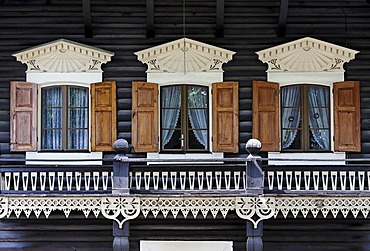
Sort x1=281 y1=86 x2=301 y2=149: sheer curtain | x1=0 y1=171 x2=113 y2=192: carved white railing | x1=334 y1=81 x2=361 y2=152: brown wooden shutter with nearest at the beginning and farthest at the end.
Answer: x1=0 y1=171 x2=113 y2=192: carved white railing
x1=334 y1=81 x2=361 y2=152: brown wooden shutter
x1=281 y1=86 x2=301 y2=149: sheer curtain

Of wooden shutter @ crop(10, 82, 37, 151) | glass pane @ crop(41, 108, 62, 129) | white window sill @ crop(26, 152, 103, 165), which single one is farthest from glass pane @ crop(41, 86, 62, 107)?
white window sill @ crop(26, 152, 103, 165)

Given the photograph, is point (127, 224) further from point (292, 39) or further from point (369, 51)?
point (369, 51)

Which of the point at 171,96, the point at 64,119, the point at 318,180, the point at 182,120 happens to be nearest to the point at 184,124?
the point at 182,120

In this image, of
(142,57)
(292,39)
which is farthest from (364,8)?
(142,57)

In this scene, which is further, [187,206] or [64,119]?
[64,119]

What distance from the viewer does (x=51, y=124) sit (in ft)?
36.7

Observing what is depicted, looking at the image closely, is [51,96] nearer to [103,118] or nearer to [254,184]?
[103,118]

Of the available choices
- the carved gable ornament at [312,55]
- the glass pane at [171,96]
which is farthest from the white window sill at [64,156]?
the carved gable ornament at [312,55]

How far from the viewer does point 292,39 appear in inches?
440

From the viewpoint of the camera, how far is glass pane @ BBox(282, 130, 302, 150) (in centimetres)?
1117

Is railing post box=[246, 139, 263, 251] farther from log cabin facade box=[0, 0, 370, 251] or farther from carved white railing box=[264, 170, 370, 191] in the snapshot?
log cabin facade box=[0, 0, 370, 251]

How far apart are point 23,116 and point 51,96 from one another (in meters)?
0.69

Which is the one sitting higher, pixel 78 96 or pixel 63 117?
pixel 78 96

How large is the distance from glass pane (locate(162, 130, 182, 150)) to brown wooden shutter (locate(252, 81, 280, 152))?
150 cm
